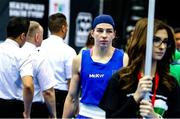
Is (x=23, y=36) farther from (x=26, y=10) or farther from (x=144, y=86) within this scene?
(x=26, y=10)

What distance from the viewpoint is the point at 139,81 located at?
13.0ft

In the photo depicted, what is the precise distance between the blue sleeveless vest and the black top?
5.03 feet

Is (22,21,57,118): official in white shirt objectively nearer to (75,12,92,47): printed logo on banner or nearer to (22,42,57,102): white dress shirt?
(22,42,57,102): white dress shirt

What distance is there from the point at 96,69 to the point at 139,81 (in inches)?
73.2

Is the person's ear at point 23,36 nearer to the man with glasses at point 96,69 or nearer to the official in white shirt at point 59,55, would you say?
the man with glasses at point 96,69

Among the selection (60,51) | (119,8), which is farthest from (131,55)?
(119,8)

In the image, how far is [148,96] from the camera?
393 centimetres

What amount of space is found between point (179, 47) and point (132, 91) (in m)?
4.14

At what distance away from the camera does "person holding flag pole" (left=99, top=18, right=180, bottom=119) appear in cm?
405

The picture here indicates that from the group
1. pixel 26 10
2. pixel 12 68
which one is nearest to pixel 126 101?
pixel 12 68

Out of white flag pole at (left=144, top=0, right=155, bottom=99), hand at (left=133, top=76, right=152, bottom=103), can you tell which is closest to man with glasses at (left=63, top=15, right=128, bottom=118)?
hand at (left=133, top=76, right=152, bottom=103)

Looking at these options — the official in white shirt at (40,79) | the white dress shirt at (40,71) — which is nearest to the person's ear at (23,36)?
the official in white shirt at (40,79)

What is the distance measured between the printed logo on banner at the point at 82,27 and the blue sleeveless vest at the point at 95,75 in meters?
6.96

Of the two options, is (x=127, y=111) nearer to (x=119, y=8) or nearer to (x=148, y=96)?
(x=148, y=96)
